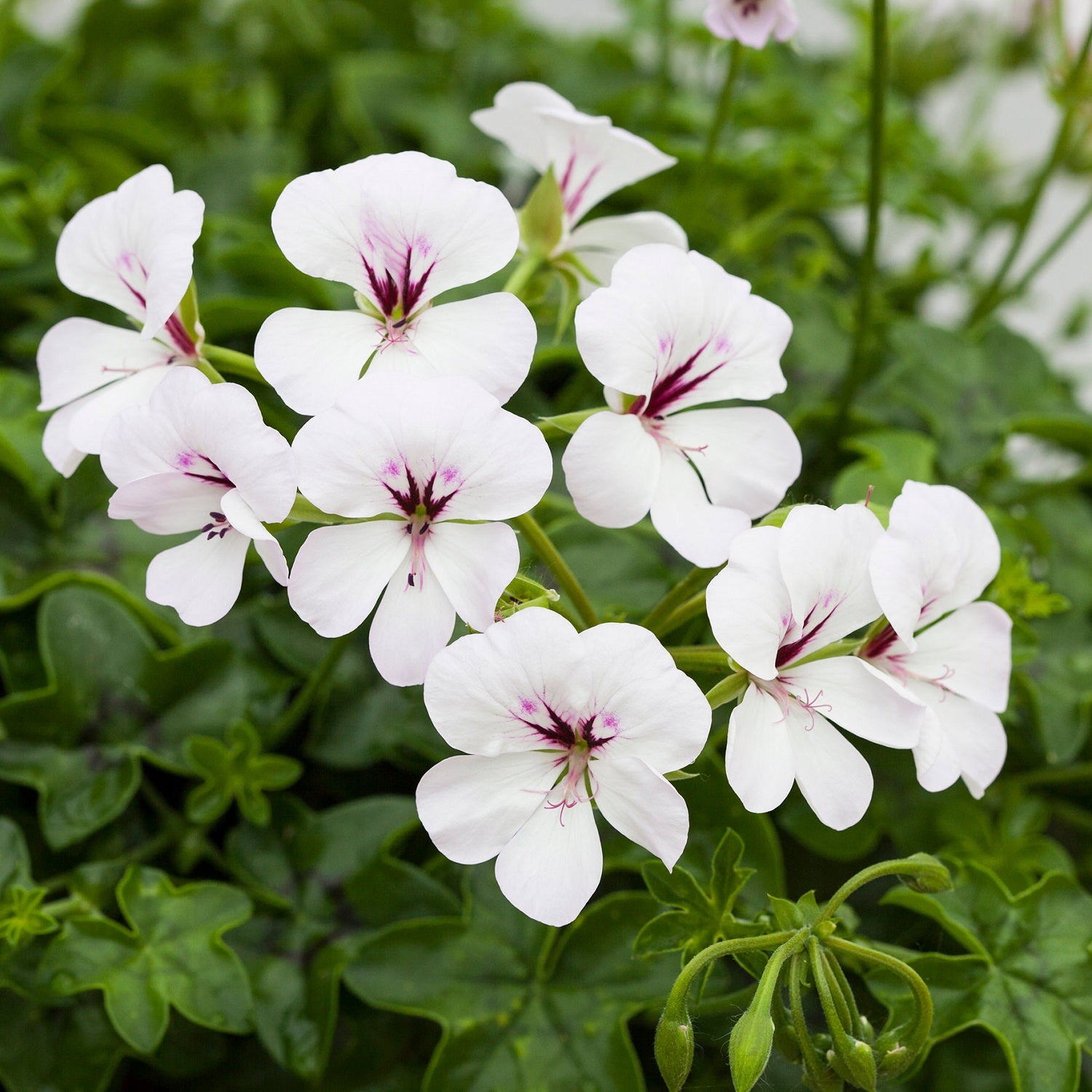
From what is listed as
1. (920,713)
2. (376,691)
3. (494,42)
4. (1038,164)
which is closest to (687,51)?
(494,42)

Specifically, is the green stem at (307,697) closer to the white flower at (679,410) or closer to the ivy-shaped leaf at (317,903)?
the ivy-shaped leaf at (317,903)

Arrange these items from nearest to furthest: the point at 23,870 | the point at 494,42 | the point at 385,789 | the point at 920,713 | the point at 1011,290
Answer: the point at 920,713 → the point at 23,870 → the point at 385,789 → the point at 1011,290 → the point at 494,42

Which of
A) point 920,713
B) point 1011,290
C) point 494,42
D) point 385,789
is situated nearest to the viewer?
point 920,713

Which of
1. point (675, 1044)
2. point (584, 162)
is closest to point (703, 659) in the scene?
point (675, 1044)

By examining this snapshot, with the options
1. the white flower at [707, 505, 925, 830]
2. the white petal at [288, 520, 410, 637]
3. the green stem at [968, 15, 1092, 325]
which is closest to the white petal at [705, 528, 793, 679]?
the white flower at [707, 505, 925, 830]

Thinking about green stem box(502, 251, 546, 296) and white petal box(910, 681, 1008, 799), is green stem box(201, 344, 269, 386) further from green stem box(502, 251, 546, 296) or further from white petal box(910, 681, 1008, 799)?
white petal box(910, 681, 1008, 799)

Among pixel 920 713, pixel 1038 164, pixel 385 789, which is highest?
pixel 920 713

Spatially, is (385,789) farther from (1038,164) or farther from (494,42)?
(1038,164)
